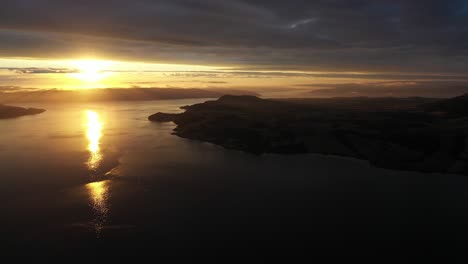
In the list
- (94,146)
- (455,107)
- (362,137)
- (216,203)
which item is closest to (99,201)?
(216,203)

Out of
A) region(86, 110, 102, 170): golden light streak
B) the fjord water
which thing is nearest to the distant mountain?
the fjord water

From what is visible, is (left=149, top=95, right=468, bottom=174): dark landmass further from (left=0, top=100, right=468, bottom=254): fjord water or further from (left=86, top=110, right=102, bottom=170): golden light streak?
(left=86, top=110, right=102, bottom=170): golden light streak

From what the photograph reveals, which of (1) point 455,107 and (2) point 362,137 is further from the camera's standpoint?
(1) point 455,107

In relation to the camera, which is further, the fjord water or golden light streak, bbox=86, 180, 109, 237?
golden light streak, bbox=86, 180, 109, 237

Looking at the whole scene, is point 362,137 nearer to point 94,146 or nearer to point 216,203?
point 216,203

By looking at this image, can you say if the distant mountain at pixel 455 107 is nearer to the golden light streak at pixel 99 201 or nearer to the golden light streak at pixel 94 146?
the golden light streak at pixel 94 146

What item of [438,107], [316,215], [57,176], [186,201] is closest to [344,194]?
[316,215]

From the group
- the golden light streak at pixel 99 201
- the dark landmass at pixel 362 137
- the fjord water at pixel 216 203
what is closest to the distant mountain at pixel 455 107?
the dark landmass at pixel 362 137

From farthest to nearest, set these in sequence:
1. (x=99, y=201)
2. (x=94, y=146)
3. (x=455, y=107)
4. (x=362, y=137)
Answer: (x=455, y=107), (x=94, y=146), (x=362, y=137), (x=99, y=201)
